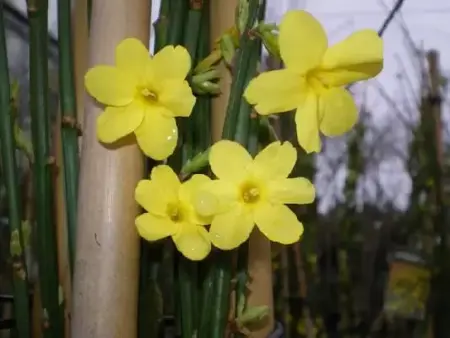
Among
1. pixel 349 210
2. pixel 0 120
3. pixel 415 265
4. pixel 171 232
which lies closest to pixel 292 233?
pixel 171 232

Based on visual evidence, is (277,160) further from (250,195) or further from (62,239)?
(62,239)

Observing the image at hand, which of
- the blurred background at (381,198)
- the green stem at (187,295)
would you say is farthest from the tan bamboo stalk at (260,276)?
the blurred background at (381,198)

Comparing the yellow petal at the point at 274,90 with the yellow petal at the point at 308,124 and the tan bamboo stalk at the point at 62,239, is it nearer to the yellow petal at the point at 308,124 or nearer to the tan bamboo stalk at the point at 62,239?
the yellow petal at the point at 308,124

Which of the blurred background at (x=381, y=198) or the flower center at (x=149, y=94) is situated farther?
the blurred background at (x=381, y=198)

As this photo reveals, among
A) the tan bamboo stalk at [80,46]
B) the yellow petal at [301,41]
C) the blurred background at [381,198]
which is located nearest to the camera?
the yellow petal at [301,41]

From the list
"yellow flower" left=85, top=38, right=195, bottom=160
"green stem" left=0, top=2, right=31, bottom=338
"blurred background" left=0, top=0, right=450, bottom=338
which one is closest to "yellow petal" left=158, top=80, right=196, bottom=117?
"yellow flower" left=85, top=38, right=195, bottom=160

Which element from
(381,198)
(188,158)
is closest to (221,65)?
(188,158)

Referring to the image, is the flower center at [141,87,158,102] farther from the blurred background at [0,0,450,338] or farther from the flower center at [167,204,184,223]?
the blurred background at [0,0,450,338]
